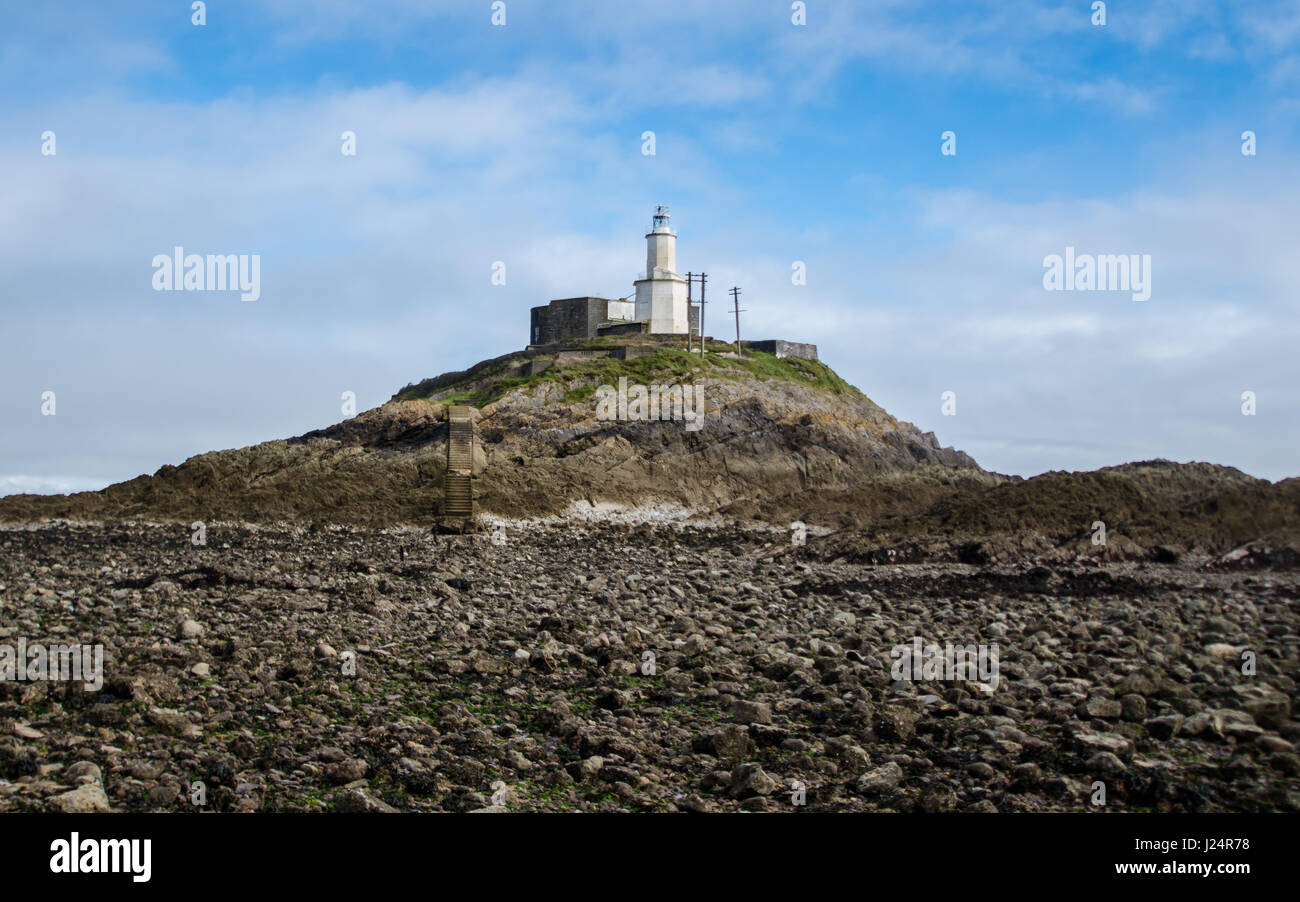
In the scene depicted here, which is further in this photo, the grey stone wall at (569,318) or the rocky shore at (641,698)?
the grey stone wall at (569,318)

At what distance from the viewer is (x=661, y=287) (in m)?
66.8

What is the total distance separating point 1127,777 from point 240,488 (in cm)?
3721

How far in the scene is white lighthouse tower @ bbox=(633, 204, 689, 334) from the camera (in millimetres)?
66562

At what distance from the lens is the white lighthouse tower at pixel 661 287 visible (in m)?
66.6

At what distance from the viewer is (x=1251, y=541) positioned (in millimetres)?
23859

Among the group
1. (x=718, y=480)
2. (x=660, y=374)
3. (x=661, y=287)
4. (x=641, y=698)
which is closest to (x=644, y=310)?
(x=661, y=287)

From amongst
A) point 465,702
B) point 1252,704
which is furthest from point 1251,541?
point 465,702

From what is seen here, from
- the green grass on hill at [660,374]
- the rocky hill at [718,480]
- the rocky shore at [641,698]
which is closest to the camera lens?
the rocky shore at [641,698]

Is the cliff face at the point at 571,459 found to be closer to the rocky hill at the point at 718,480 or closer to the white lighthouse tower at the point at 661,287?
the rocky hill at the point at 718,480

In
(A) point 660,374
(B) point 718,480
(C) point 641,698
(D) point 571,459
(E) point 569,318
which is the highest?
(E) point 569,318

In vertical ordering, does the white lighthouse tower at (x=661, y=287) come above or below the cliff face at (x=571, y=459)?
above

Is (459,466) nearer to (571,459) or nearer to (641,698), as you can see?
(571,459)

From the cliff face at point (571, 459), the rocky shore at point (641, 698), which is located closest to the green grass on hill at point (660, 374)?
the cliff face at point (571, 459)

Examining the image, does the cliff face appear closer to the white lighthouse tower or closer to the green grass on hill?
the green grass on hill
